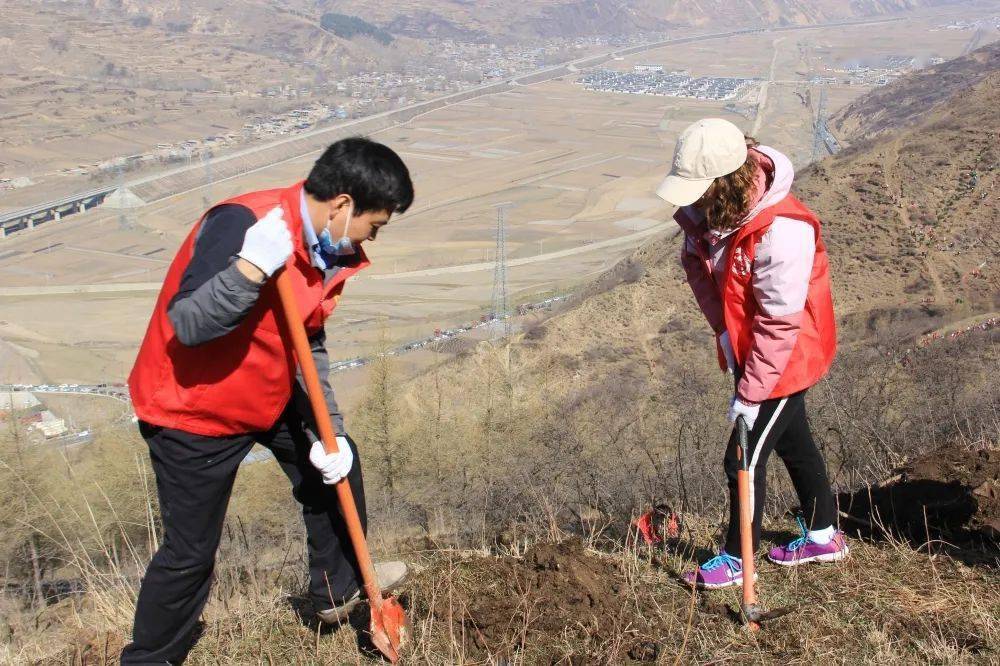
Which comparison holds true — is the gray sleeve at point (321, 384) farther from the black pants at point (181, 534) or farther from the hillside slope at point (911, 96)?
the hillside slope at point (911, 96)

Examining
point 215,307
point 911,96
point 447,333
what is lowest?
point 447,333

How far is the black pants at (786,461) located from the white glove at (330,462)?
1.25m

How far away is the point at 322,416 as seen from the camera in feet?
8.46

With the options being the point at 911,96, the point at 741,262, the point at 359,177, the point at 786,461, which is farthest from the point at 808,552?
the point at 911,96

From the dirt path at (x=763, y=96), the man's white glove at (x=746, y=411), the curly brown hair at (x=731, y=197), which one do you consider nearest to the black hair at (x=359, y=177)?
the curly brown hair at (x=731, y=197)

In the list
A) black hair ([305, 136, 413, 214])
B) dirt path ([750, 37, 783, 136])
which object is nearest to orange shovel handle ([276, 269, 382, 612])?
black hair ([305, 136, 413, 214])

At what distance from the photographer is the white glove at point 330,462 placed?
103 inches

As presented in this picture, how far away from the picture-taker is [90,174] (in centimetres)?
6244

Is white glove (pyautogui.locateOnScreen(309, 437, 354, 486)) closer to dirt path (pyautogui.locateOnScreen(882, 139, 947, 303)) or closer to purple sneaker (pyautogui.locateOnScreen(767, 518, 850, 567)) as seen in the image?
purple sneaker (pyautogui.locateOnScreen(767, 518, 850, 567))

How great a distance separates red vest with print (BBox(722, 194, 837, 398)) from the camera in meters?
2.71

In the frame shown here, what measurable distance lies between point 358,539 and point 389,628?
280mm

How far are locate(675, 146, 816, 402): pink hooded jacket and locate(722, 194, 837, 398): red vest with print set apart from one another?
1.5 inches

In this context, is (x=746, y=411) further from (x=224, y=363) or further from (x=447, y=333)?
(x=447, y=333)

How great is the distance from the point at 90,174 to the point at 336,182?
6743 cm
